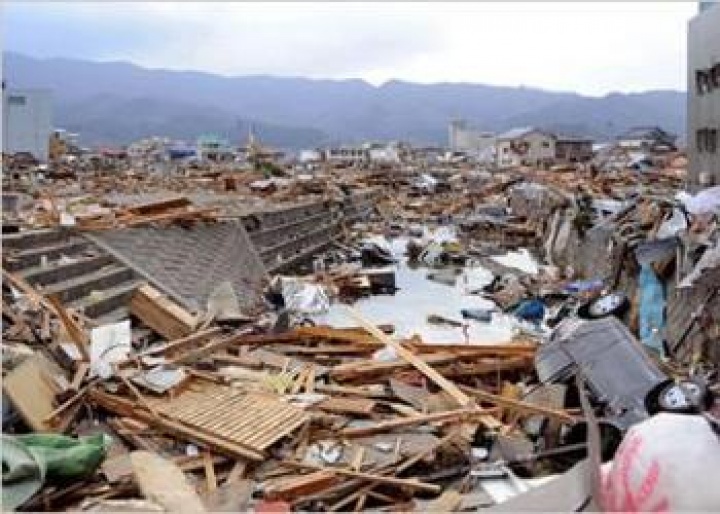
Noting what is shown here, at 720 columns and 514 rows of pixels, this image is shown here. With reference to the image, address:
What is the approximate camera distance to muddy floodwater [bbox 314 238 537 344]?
428 inches

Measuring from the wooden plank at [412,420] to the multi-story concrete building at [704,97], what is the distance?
19824 millimetres

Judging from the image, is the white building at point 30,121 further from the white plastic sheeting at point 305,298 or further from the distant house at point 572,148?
the white plastic sheeting at point 305,298

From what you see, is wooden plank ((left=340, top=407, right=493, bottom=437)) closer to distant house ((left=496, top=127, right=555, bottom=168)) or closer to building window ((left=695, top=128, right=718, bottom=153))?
building window ((left=695, top=128, right=718, bottom=153))

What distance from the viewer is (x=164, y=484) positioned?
16.8 ft

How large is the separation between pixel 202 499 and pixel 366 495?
88 cm

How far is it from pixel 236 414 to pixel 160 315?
3183 millimetres

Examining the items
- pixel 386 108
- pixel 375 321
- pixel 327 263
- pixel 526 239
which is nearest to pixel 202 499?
pixel 375 321

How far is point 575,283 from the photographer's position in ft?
45.6

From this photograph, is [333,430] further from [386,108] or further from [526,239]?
[386,108]

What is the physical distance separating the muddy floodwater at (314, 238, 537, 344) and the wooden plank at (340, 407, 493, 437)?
10.9 feet

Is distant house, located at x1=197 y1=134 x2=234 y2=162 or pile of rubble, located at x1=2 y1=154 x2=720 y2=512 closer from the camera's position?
pile of rubble, located at x1=2 y1=154 x2=720 y2=512

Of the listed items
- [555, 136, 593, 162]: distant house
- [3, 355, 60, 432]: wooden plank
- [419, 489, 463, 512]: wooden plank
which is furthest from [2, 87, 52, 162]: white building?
[419, 489, 463, 512]: wooden plank

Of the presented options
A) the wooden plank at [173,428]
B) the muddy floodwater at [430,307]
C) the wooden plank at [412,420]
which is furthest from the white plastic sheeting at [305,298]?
the wooden plank at [412,420]

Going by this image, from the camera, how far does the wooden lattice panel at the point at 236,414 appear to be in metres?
5.89
